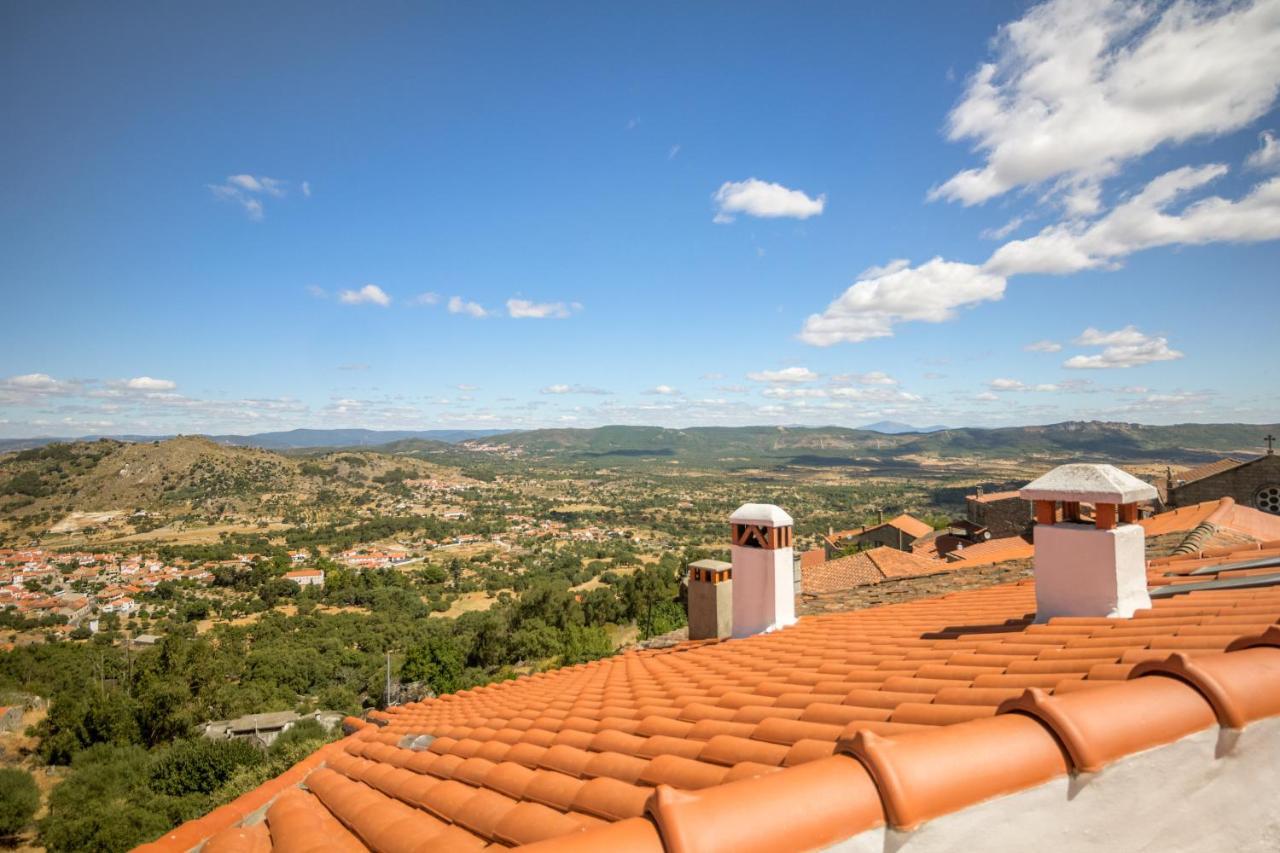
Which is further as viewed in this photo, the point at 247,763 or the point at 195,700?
the point at 195,700

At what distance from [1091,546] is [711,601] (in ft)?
18.6

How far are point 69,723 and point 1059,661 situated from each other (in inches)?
1405

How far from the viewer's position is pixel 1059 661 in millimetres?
2984

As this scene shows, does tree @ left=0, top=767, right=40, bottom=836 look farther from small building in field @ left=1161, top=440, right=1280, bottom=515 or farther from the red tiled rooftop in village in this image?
small building in field @ left=1161, top=440, right=1280, bottom=515

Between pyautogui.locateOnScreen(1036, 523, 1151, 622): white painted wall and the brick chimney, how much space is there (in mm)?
4968

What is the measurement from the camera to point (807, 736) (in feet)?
8.25

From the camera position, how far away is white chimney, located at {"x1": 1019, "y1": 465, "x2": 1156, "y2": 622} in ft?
13.9

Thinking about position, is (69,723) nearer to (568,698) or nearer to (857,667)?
(568,698)

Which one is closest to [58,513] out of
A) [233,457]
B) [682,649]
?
[233,457]

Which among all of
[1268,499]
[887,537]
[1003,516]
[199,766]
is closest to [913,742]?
[199,766]

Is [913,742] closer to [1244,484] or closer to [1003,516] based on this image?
[1244,484]

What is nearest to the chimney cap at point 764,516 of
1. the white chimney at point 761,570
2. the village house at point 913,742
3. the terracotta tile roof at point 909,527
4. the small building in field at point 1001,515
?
the white chimney at point 761,570

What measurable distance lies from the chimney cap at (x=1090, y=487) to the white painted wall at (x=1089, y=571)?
9.7 inches

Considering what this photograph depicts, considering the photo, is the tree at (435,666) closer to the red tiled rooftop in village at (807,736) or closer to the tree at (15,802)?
the tree at (15,802)
